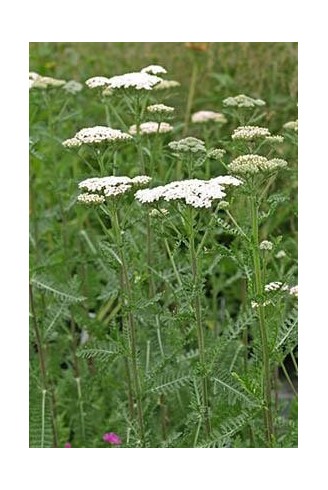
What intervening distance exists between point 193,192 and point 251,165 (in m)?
0.14

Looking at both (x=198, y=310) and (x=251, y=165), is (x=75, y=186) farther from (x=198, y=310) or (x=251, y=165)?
(x=251, y=165)

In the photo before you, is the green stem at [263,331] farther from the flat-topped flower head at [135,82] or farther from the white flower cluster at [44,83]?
the white flower cluster at [44,83]

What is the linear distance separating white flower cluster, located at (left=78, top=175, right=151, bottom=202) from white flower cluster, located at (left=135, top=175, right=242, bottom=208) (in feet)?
0.14

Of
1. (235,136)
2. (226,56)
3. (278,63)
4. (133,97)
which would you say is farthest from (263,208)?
(235,136)

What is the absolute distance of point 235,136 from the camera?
7.66 ft

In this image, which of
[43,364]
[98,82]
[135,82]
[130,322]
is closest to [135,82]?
[135,82]

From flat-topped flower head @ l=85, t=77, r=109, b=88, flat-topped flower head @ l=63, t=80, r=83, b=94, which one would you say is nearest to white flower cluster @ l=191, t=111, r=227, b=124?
flat-topped flower head @ l=63, t=80, r=83, b=94

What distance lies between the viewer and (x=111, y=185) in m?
2.25

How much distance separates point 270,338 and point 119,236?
0.43m

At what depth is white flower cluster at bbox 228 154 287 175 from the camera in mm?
2131

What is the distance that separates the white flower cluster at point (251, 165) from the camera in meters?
2.13

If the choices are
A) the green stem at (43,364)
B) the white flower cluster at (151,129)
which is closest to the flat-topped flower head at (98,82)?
the white flower cluster at (151,129)

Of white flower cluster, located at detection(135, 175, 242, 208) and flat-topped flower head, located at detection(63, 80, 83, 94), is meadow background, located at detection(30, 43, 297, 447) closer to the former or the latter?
flat-topped flower head, located at detection(63, 80, 83, 94)
